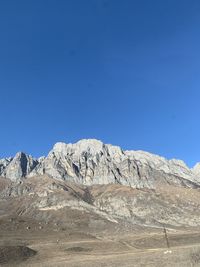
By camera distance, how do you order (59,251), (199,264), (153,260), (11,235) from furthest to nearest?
(11,235)
(59,251)
(153,260)
(199,264)

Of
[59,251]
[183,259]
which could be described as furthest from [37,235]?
[183,259]

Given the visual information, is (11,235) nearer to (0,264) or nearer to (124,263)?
(0,264)

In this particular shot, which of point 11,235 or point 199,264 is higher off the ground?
point 11,235

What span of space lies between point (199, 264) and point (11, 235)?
160m

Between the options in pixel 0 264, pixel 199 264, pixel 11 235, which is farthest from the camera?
pixel 11 235

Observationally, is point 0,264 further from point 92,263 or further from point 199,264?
point 199,264

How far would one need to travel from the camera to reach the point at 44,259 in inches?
3346

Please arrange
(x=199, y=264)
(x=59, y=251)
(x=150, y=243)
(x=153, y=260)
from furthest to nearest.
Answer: (x=150, y=243), (x=59, y=251), (x=153, y=260), (x=199, y=264)

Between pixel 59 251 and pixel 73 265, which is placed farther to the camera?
pixel 59 251

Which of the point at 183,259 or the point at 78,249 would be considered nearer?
the point at 183,259

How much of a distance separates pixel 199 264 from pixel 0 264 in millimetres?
41323

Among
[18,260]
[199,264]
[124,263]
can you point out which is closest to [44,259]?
[18,260]

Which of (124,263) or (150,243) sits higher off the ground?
(150,243)

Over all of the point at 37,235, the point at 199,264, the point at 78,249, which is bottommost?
the point at 199,264
